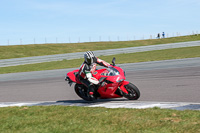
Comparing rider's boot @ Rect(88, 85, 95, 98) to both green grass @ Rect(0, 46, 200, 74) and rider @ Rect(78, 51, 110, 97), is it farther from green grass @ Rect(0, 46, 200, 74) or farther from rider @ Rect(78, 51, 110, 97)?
green grass @ Rect(0, 46, 200, 74)

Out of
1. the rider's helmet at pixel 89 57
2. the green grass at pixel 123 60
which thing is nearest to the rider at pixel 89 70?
the rider's helmet at pixel 89 57

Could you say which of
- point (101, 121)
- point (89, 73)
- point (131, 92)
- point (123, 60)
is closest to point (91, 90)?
point (89, 73)

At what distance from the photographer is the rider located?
8.80 meters

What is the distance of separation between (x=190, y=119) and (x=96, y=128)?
1593 millimetres

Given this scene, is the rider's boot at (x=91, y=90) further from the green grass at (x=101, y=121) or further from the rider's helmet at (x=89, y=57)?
the green grass at (x=101, y=121)

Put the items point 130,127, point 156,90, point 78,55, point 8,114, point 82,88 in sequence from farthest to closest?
point 78,55
point 156,90
point 82,88
point 8,114
point 130,127

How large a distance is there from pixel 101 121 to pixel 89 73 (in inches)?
123

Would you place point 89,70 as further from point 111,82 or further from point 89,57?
point 111,82

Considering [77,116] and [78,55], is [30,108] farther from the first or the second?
[78,55]

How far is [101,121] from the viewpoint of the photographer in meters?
5.87

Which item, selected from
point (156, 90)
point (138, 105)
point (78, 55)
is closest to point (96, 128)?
point (138, 105)

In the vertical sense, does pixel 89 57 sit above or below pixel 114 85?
above

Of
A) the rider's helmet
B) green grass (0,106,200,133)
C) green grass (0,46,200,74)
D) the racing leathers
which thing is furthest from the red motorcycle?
green grass (0,46,200,74)

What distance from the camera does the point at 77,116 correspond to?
6582mm
